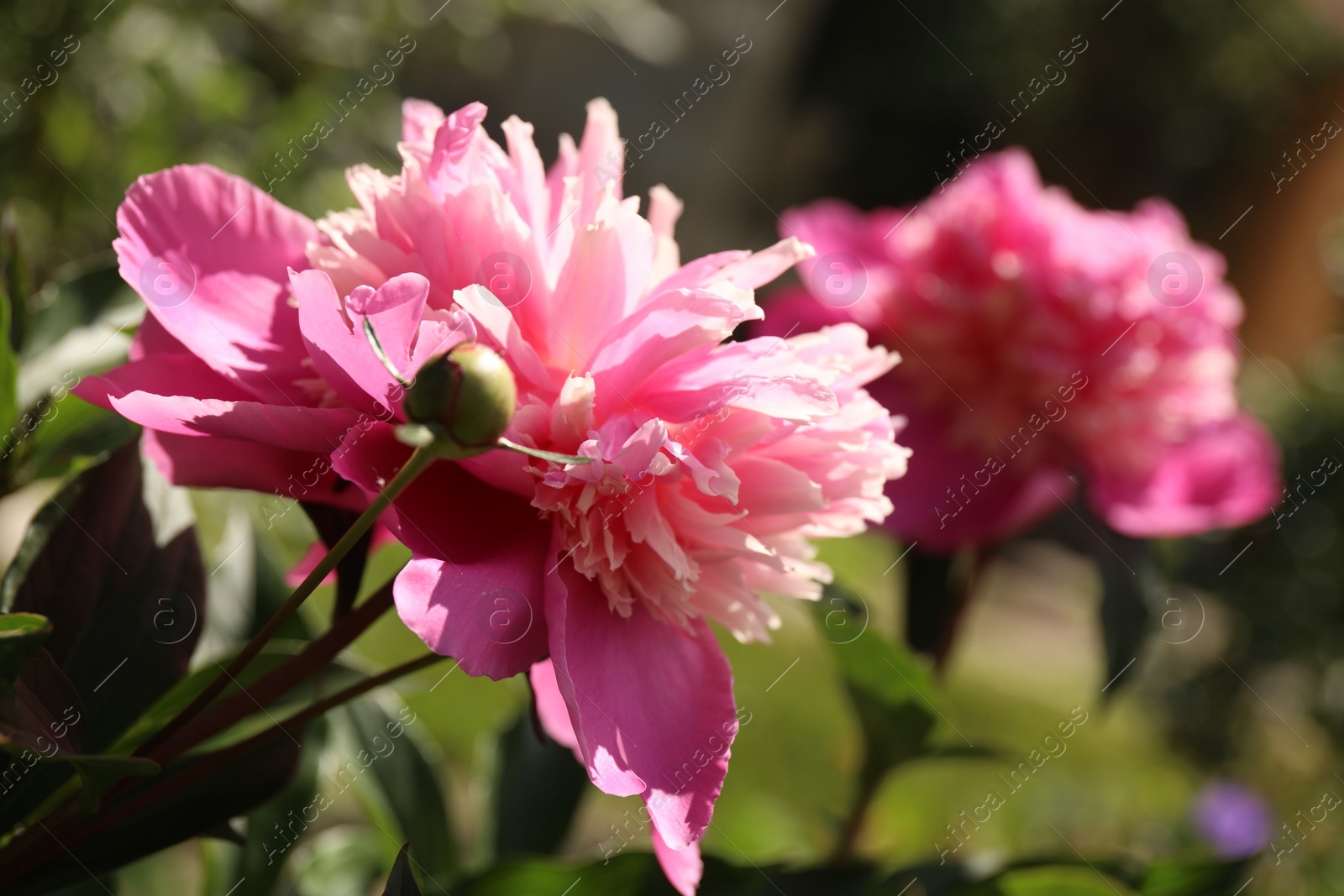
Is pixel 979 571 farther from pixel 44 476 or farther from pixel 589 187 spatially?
pixel 44 476

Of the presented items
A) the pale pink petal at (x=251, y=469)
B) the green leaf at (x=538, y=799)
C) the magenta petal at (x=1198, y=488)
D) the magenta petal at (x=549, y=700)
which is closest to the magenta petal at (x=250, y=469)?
the pale pink petal at (x=251, y=469)

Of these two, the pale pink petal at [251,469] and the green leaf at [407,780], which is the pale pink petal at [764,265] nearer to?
the pale pink petal at [251,469]

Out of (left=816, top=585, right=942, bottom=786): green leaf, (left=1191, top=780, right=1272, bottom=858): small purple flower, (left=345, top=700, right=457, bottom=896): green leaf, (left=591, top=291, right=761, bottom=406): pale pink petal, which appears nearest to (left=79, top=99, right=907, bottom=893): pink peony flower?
(left=591, top=291, right=761, bottom=406): pale pink petal

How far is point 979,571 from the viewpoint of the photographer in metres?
0.89

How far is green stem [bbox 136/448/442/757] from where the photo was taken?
31cm

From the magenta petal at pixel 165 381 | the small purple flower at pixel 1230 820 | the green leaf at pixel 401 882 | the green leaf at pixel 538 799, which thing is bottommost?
the small purple flower at pixel 1230 820

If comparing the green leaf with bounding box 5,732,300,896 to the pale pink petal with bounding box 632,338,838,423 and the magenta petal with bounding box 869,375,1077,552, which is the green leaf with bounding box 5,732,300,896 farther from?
the magenta petal with bounding box 869,375,1077,552

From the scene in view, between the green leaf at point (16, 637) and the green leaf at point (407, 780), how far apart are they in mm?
369

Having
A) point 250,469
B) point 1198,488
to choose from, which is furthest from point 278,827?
point 1198,488

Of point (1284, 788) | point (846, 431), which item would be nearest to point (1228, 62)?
point (1284, 788)

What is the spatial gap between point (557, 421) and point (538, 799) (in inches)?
16.4

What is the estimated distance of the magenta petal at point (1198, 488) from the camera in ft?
2.89

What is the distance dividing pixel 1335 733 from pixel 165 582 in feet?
8.24

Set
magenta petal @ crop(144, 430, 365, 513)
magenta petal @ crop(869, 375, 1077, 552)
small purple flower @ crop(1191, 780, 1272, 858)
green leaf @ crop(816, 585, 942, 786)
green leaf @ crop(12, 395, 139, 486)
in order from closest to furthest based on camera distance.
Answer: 1. magenta petal @ crop(144, 430, 365, 513)
2. green leaf @ crop(12, 395, 139, 486)
3. green leaf @ crop(816, 585, 942, 786)
4. magenta petal @ crop(869, 375, 1077, 552)
5. small purple flower @ crop(1191, 780, 1272, 858)
